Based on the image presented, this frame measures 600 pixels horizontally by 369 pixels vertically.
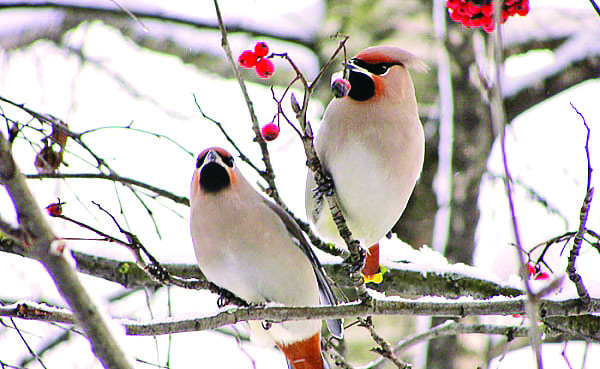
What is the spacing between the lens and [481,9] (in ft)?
7.88

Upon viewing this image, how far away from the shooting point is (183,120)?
270 inches

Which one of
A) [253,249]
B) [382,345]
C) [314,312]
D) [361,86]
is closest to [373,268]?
[382,345]

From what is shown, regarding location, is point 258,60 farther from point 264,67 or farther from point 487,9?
point 487,9

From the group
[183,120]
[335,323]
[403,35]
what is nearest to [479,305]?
[335,323]

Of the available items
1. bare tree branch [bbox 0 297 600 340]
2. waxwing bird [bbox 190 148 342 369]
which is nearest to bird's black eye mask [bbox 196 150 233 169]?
waxwing bird [bbox 190 148 342 369]

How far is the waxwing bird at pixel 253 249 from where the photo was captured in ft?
8.54

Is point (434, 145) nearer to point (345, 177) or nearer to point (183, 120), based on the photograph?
point (183, 120)

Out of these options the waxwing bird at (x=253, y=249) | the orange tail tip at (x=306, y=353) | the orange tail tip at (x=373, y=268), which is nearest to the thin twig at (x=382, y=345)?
the waxwing bird at (x=253, y=249)

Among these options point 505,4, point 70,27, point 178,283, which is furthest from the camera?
point 70,27

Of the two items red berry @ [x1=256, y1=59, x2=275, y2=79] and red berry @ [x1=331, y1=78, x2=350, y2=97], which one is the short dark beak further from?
red berry @ [x1=331, y1=78, x2=350, y2=97]

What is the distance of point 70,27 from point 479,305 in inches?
186

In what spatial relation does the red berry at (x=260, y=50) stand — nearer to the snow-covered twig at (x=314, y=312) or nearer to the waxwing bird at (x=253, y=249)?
the waxwing bird at (x=253, y=249)

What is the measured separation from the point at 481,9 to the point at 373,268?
1.13 metres

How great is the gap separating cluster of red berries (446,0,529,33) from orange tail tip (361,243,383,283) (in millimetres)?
1008
